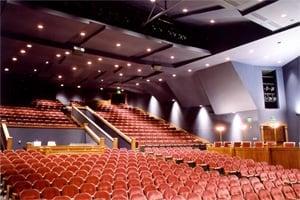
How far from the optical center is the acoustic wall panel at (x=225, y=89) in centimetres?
1059

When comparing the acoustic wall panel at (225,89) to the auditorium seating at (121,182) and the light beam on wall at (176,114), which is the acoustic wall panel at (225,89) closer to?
the light beam on wall at (176,114)

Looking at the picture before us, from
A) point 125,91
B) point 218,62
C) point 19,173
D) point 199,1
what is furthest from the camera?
point 125,91

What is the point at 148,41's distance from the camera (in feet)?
29.5

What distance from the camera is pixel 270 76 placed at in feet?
37.7

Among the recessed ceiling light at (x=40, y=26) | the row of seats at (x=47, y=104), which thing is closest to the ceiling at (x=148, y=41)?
the recessed ceiling light at (x=40, y=26)

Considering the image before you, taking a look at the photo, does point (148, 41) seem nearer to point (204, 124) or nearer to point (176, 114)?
point (204, 124)

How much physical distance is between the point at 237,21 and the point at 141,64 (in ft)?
11.8

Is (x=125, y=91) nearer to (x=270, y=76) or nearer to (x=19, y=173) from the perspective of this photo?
(x=270, y=76)

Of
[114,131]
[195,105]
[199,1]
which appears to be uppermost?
[199,1]

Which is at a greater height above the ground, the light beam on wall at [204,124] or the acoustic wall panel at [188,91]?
the acoustic wall panel at [188,91]

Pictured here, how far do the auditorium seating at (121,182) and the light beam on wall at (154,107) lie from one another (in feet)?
30.4

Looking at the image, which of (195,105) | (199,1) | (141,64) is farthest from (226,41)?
(195,105)

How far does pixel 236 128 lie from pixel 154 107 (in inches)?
198

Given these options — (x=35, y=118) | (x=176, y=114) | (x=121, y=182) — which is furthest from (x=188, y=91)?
(x=121, y=182)
